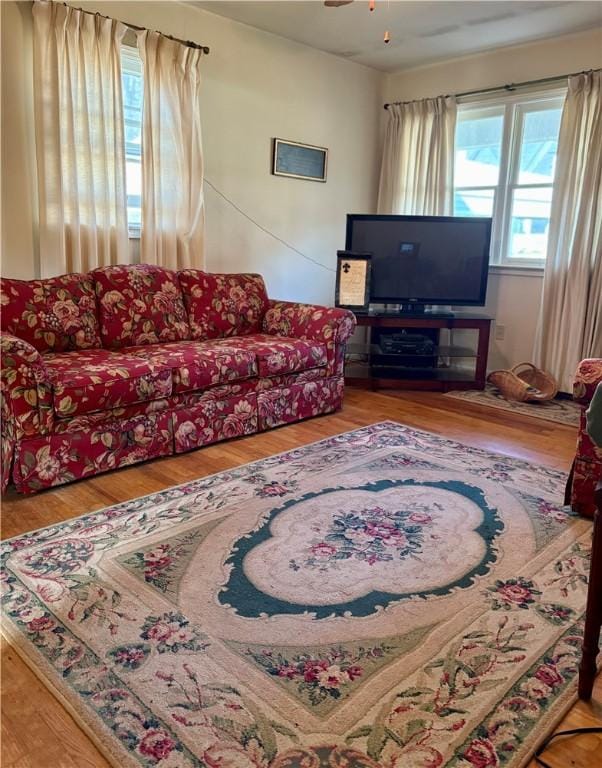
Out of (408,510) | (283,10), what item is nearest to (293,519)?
(408,510)

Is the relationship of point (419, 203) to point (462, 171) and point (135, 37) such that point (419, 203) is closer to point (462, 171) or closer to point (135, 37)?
point (462, 171)

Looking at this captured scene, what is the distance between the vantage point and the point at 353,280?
4379 millimetres

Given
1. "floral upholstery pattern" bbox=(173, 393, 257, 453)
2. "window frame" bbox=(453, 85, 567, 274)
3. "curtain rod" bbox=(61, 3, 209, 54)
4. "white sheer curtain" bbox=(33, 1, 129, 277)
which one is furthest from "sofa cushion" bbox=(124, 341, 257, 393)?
"window frame" bbox=(453, 85, 567, 274)

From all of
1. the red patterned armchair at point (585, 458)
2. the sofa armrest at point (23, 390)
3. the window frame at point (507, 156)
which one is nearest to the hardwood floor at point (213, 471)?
the sofa armrest at point (23, 390)

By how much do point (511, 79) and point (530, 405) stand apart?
2470 millimetres

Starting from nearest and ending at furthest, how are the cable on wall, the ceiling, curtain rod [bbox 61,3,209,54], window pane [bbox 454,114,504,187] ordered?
curtain rod [bbox 61,3,209,54] → the ceiling → the cable on wall → window pane [bbox 454,114,504,187]

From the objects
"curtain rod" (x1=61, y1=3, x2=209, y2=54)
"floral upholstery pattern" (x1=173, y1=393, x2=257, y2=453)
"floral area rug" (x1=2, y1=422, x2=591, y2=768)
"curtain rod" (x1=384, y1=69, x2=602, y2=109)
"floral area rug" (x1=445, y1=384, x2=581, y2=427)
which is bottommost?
"floral area rug" (x1=2, y1=422, x2=591, y2=768)

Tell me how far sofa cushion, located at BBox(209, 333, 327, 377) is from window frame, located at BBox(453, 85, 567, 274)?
2036mm

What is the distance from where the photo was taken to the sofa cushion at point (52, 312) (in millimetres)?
2807

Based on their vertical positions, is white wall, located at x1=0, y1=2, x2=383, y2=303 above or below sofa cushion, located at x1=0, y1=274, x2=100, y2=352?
above

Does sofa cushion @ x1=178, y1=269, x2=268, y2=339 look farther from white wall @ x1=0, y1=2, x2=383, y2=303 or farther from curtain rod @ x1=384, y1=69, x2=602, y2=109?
curtain rod @ x1=384, y1=69, x2=602, y2=109

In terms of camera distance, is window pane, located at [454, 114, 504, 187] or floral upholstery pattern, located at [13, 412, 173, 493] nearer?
floral upholstery pattern, located at [13, 412, 173, 493]

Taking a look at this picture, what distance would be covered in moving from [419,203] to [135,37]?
2531 millimetres

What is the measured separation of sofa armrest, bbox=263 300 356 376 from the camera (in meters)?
3.59
